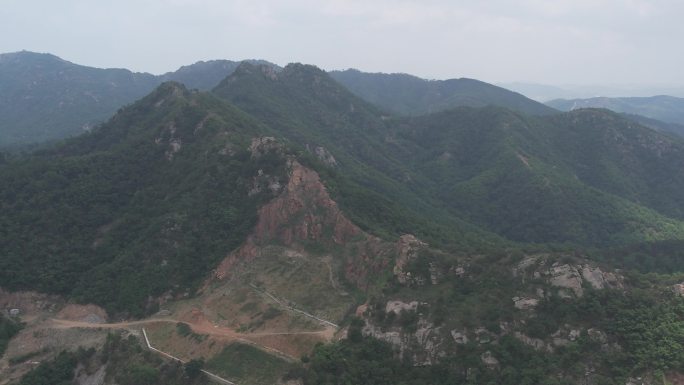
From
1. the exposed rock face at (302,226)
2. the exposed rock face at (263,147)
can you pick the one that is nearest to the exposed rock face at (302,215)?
the exposed rock face at (302,226)

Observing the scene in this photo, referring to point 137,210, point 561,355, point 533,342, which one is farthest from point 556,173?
point 137,210

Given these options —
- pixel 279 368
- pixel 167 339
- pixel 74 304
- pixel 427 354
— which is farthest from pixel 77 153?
pixel 427 354

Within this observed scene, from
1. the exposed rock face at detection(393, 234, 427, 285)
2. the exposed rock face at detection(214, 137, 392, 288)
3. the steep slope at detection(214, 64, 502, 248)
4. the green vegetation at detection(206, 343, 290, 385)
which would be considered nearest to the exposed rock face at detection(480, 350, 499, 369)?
the exposed rock face at detection(393, 234, 427, 285)

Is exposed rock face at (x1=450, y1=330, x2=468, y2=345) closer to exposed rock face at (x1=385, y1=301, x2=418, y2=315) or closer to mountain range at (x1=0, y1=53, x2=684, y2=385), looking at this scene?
mountain range at (x1=0, y1=53, x2=684, y2=385)

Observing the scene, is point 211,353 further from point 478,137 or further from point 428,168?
point 478,137

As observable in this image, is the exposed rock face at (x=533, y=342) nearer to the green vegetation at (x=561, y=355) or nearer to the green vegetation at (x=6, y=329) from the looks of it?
the green vegetation at (x=561, y=355)
